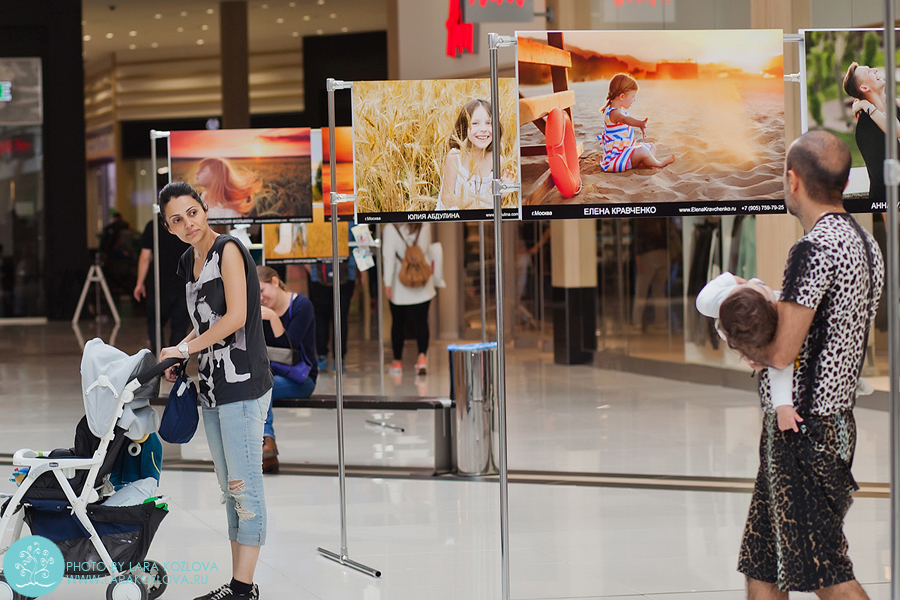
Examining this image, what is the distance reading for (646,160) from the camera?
5.06 meters

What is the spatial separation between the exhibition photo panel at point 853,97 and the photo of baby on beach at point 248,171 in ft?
11.4

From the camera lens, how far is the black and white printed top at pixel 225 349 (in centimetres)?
382

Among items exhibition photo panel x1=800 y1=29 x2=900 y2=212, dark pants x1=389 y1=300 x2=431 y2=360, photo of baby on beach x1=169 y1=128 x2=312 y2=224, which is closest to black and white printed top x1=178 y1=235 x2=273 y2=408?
exhibition photo panel x1=800 y1=29 x2=900 y2=212

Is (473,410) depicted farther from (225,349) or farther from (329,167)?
(225,349)

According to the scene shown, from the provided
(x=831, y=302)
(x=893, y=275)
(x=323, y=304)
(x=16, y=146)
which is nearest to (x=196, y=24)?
(x=16, y=146)

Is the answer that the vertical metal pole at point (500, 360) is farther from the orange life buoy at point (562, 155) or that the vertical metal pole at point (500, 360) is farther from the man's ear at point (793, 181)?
the orange life buoy at point (562, 155)

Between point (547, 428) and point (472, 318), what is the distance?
6.98m

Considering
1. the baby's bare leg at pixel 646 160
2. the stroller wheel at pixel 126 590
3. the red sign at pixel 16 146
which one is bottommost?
the stroller wheel at pixel 126 590

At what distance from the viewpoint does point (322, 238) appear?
8.96 meters

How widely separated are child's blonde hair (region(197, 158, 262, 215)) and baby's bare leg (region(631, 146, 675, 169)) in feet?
10.3

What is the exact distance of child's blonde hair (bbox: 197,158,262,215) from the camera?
7.25m

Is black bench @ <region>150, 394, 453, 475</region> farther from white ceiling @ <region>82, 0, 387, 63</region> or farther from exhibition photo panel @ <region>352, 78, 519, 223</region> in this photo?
white ceiling @ <region>82, 0, 387, 63</region>

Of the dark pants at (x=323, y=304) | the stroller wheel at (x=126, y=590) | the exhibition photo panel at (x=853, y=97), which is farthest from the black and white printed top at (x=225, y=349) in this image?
the dark pants at (x=323, y=304)

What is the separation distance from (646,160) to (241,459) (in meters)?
2.42
